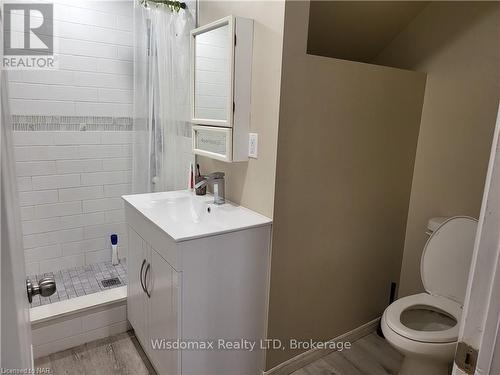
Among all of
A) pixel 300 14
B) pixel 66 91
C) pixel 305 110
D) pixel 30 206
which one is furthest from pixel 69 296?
pixel 300 14

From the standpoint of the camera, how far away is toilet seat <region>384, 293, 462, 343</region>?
1.61m

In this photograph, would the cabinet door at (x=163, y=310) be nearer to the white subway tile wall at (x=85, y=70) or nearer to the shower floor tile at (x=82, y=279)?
the shower floor tile at (x=82, y=279)

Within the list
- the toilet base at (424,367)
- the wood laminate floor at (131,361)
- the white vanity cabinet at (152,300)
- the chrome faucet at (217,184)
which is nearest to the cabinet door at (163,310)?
the white vanity cabinet at (152,300)

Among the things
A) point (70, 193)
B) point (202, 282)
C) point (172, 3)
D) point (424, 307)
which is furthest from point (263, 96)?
point (70, 193)

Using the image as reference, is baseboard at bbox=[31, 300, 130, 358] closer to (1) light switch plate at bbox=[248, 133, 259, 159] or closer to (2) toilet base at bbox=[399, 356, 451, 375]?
(1) light switch plate at bbox=[248, 133, 259, 159]

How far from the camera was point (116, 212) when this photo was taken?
111 inches

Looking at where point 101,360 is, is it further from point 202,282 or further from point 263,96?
point 263,96

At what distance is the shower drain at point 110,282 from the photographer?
8.03 feet

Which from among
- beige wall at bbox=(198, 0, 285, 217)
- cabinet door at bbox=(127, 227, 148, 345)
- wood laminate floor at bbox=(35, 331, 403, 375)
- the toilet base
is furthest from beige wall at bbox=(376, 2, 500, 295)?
cabinet door at bbox=(127, 227, 148, 345)

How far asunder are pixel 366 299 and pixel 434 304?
47 centimetres

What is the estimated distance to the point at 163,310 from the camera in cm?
164

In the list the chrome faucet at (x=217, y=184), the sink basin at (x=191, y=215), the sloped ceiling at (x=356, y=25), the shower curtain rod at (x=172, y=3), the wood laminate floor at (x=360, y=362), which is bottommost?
the wood laminate floor at (x=360, y=362)

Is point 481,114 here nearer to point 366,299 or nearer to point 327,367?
point 366,299

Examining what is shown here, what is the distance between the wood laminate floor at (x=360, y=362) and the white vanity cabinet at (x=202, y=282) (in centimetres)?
39
